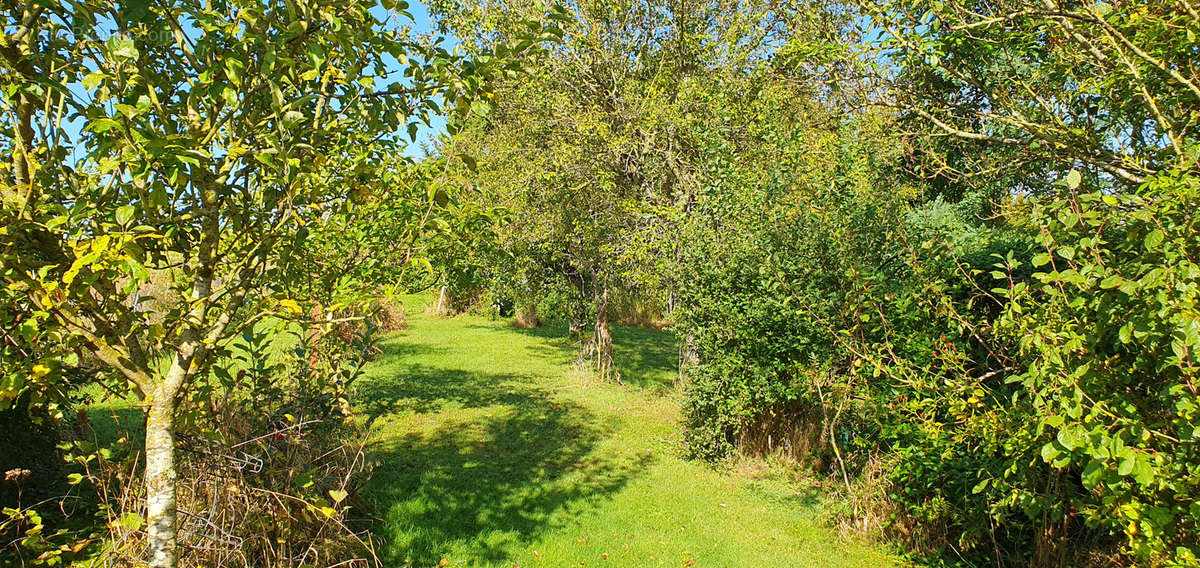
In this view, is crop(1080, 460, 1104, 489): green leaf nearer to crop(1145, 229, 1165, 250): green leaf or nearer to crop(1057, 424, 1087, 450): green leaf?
crop(1057, 424, 1087, 450): green leaf

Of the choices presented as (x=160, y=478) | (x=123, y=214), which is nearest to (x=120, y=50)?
(x=123, y=214)

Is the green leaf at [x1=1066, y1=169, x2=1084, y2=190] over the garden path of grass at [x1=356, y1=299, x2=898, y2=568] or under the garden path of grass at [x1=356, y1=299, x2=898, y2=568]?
over

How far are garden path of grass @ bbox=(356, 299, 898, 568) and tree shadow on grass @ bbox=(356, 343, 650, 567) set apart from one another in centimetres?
2

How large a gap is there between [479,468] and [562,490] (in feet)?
4.10

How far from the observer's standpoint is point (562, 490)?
734cm

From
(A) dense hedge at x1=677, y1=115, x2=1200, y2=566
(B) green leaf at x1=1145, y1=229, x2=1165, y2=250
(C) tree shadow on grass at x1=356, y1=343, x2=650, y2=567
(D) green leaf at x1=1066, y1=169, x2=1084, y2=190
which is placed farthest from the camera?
(C) tree shadow on grass at x1=356, y1=343, x2=650, y2=567

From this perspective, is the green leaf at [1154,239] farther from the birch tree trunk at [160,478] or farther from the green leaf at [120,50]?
the birch tree trunk at [160,478]

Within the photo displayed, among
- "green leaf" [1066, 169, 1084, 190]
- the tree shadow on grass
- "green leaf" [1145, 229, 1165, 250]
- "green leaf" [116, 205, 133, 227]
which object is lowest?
the tree shadow on grass

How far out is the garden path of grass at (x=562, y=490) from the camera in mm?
5715

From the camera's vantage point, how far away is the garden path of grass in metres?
5.71

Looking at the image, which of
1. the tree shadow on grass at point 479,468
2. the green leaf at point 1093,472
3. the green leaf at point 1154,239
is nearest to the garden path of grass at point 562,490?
the tree shadow on grass at point 479,468

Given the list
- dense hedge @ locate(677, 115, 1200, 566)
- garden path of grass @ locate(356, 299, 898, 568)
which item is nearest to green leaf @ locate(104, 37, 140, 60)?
dense hedge @ locate(677, 115, 1200, 566)

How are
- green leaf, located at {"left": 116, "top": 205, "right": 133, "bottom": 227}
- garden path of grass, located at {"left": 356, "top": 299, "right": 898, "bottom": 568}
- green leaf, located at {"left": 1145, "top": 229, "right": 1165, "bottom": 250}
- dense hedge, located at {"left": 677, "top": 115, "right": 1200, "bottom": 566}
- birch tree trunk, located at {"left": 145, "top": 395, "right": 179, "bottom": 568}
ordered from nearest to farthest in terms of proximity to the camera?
green leaf, located at {"left": 116, "top": 205, "right": 133, "bottom": 227} < green leaf, located at {"left": 1145, "top": 229, "right": 1165, "bottom": 250} < dense hedge, located at {"left": 677, "top": 115, "right": 1200, "bottom": 566} < birch tree trunk, located at {"left": 145, "top": 395, "right": 179, "bottom": 568} < garden path of grass, located at {"left": 356, "top": 299, "right": 898, "bottom": 568}

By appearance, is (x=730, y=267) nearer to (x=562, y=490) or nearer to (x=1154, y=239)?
(x=562, y=490)
